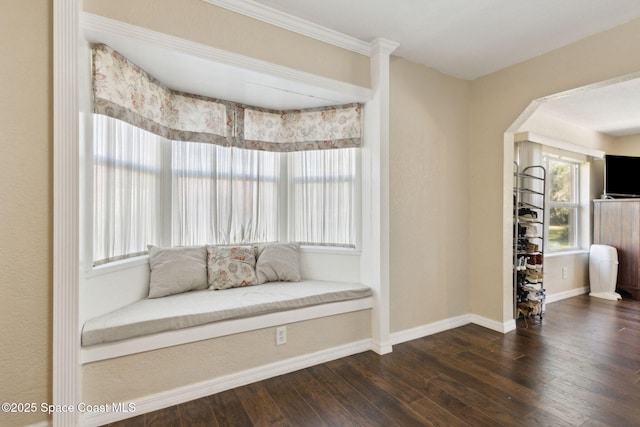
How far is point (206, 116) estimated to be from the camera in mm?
2809

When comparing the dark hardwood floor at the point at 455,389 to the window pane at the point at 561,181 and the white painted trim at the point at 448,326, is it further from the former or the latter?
the window pane at the point at 561,181

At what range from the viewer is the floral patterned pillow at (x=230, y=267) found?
2.63 meters

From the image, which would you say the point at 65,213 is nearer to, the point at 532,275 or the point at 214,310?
the point at 214,310

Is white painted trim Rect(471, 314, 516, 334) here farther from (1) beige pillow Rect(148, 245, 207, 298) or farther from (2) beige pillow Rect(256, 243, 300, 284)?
(1) beige pillow Rect(148, 245, 207, 298)

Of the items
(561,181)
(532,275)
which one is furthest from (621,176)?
(532,275)

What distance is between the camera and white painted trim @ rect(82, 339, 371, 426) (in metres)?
1.79

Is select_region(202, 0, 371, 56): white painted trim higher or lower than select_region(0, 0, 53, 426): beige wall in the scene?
higher

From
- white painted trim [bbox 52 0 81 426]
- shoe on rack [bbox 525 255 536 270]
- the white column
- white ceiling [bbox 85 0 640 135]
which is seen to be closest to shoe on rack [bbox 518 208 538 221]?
shoe on rack [bbox 525 255 536 270]

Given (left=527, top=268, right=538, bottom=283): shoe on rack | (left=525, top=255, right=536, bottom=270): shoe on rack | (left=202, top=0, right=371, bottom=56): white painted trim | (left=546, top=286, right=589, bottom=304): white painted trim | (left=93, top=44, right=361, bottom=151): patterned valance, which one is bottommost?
(left=546, top=286, right=589, bottom=304): white painted trim

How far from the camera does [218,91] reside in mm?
2678

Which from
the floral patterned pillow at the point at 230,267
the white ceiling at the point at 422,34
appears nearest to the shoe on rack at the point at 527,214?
the white ceiling at the point at 422,34

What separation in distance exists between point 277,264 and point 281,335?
2.44 feet

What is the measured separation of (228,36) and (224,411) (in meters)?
2.48

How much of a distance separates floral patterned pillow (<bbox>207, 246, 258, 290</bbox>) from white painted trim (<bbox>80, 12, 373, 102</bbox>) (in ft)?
5.09
